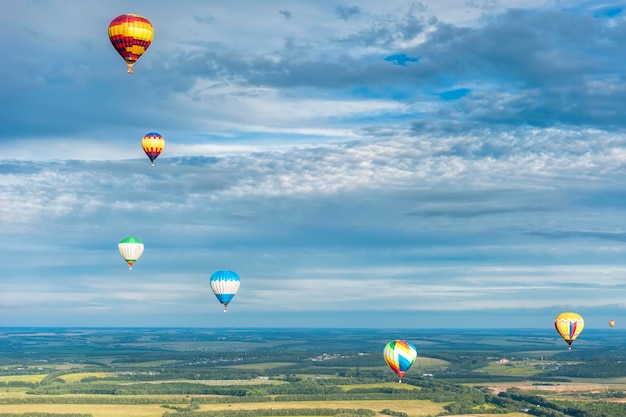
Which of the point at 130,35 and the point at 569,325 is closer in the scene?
the point at 130,35

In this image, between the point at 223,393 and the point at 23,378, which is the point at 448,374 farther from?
the point at 23,378

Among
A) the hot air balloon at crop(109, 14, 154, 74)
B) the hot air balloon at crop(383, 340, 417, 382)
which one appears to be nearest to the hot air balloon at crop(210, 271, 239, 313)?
the hot air balloon at crop(383, 340, 417, 382)

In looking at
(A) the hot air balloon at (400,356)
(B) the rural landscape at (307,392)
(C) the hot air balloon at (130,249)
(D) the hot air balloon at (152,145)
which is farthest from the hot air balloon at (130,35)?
(B) the rural landscape at (307,392)

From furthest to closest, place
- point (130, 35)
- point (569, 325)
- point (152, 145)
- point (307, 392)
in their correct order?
point (307, 392) < point (569, 325) < point (152, 145) < point (130, 35)

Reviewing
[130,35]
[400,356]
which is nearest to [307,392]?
[400,356]

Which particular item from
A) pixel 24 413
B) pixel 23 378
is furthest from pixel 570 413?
pixel 23 378

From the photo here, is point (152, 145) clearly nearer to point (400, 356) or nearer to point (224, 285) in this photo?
point (224, 285)

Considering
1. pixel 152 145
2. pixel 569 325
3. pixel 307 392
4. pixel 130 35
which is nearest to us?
pixel 130 35

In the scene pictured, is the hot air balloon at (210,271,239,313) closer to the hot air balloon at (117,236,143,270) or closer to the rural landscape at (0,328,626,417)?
the hot air balloon at (117,236,143,270)
